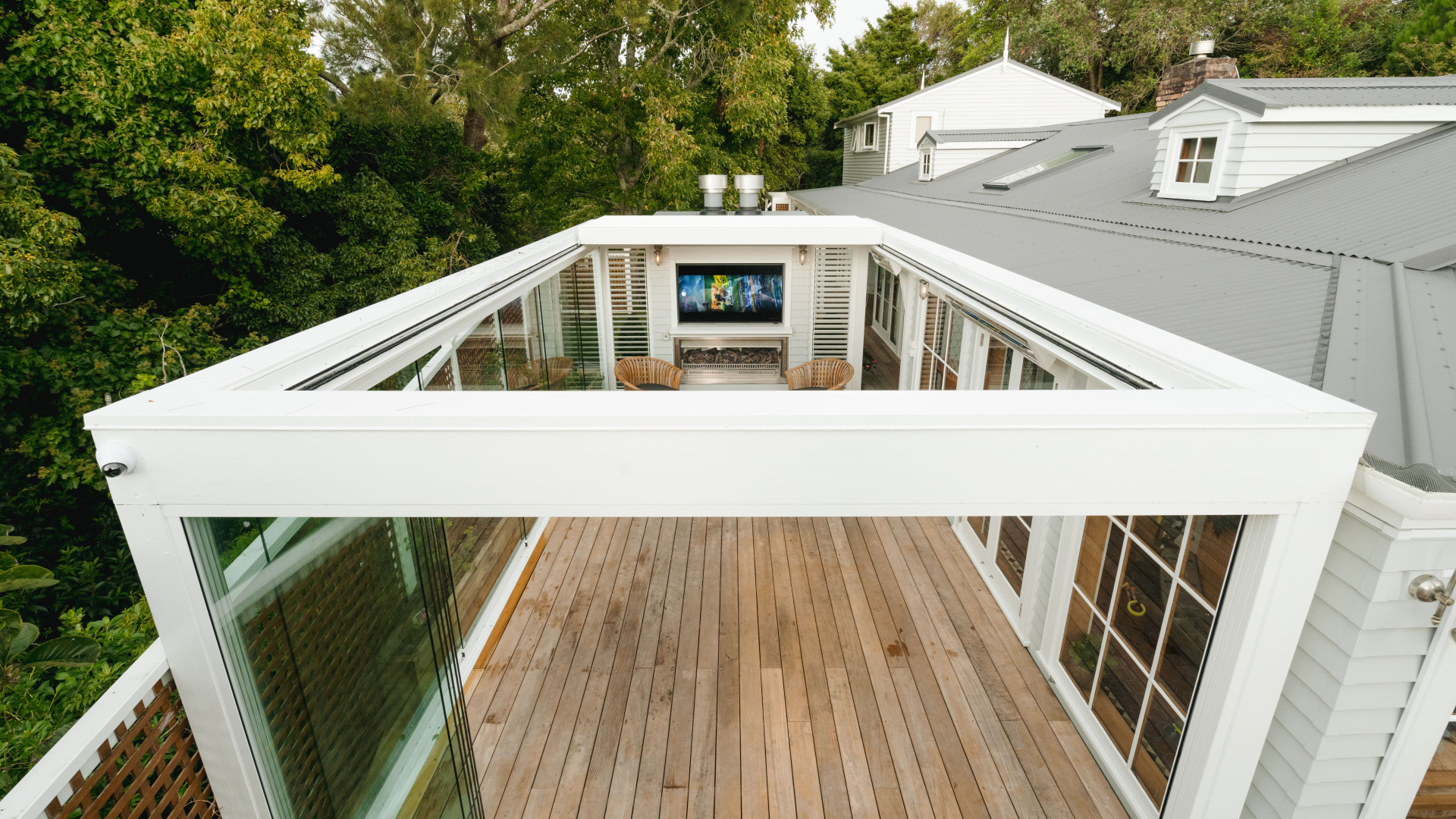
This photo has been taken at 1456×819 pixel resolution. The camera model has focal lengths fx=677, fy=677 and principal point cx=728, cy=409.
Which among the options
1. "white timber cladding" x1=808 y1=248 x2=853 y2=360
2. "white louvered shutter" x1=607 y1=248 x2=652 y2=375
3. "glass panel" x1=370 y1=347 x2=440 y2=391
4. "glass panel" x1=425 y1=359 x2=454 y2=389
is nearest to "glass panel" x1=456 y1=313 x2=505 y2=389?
"glass panel" x1=425 y1=359 x2=454 y2=389

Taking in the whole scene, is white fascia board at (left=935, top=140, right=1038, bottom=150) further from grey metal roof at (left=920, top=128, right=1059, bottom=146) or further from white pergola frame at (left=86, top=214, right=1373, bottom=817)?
white pergola frame at (left=86, top=214, right=1373, bottom=817)

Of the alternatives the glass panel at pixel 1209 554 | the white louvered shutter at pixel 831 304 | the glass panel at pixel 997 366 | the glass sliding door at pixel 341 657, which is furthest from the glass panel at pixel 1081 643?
the white louvered shutter at pixel 831 304

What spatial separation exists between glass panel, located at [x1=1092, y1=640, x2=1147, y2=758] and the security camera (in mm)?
3451

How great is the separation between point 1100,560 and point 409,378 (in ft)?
10.2

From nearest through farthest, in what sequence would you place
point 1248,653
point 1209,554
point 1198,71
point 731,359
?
point 1248,653, point 1209,554, point 731,359, point 1198,71

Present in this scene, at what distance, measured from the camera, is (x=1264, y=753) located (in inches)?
83.2

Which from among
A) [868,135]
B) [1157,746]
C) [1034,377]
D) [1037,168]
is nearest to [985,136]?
[1037,168]

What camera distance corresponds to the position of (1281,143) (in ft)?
→ 15.1

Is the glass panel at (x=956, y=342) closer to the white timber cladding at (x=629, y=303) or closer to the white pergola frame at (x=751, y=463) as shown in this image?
the white pergola frame at (x=751, y=463)

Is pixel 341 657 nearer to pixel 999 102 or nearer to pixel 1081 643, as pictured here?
pixel 1081 643

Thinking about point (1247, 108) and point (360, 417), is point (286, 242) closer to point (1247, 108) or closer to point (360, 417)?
point (360, 417)

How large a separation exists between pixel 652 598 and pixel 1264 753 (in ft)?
10.3

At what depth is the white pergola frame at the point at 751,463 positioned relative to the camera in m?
1.59

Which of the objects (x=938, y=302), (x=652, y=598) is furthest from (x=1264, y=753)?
Answer: (x=938, y=302)
